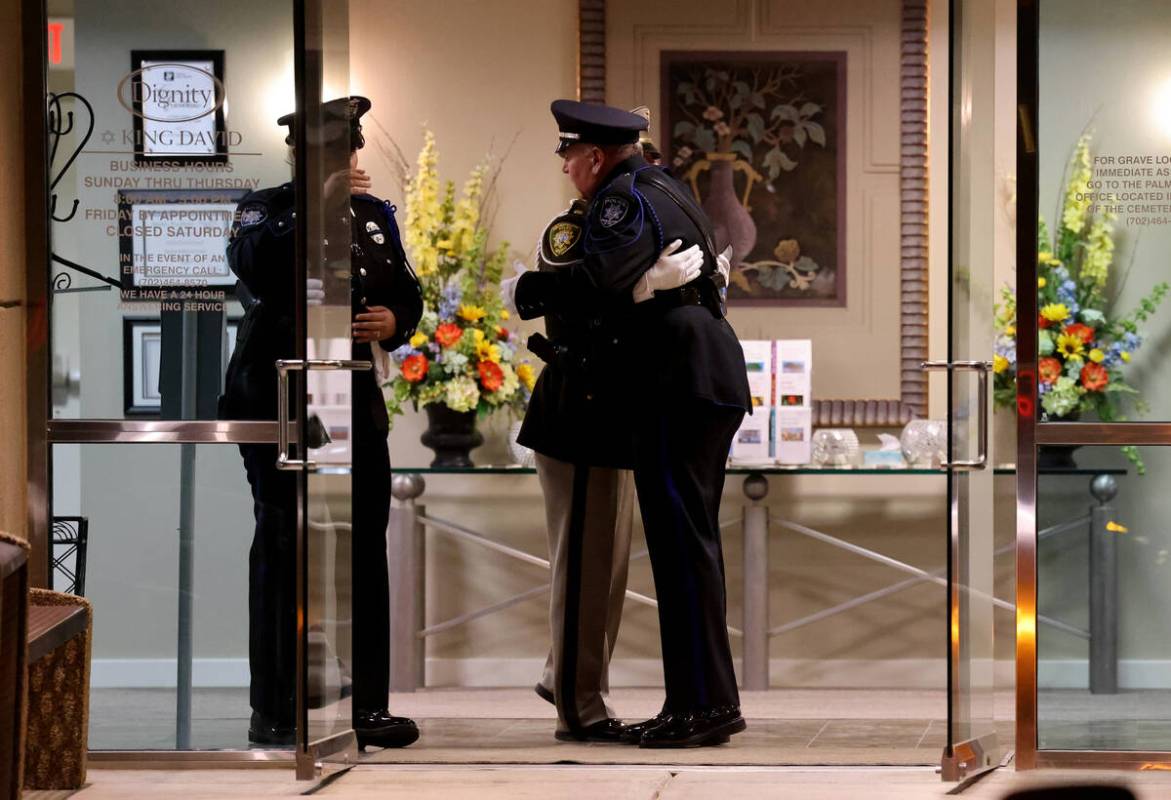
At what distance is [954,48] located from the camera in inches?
127

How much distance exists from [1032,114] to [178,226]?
74.0 inches

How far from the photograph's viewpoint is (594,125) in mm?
3672

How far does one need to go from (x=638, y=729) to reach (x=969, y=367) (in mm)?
1203

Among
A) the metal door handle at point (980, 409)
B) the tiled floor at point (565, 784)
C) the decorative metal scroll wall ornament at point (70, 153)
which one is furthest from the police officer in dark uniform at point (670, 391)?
the decorative metal scroll wall ornament at point (70, 153)

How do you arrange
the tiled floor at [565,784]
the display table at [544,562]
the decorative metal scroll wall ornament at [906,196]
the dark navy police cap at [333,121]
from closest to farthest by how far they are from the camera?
1. the tiled floor at [565,784]
2. the dark navy police cap at [333,121]
3. the display table at [544,562]
4. the decorative metal scroll wall ornament at [906,196]

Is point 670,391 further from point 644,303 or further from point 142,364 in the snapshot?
point 142,364

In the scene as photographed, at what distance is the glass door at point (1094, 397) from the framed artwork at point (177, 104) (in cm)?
176

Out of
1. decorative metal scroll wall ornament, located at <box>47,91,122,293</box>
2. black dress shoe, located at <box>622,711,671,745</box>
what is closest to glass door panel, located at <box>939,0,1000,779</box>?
black dress shoe, located at <box>622,711,671,745</box>

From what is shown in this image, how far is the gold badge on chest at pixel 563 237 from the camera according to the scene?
145 inches

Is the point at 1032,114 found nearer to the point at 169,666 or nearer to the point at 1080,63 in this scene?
the point at 1080,63

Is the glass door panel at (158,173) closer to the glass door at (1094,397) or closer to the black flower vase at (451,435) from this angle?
the black flower vase at (451,435)

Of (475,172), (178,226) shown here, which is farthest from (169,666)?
(475,172)

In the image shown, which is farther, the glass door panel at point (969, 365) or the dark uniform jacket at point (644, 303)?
the dark uniform jacket at point (644, 303)

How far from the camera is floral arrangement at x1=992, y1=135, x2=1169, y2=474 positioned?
3.31 meters
